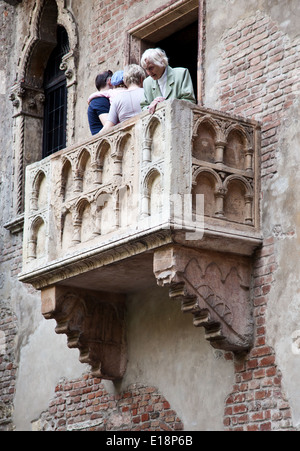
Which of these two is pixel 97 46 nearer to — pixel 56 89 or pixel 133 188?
pixel 56 89

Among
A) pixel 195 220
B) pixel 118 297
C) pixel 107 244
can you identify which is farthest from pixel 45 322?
pixel 195 220

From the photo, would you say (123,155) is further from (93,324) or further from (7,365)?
(7,365)

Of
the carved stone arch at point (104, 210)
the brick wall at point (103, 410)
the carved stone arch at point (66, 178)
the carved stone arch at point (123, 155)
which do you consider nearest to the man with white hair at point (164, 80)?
the carved stone arch at point (123, 155)

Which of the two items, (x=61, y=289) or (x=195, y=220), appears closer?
(x=195, y=220)

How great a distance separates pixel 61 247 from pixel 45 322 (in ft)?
7.03

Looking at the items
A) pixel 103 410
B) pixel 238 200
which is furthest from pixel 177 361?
pixel 238 200

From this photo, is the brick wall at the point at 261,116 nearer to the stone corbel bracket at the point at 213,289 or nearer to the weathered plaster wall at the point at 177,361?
the stone corbel bracket at the point at 213,289

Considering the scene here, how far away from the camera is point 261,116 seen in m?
10.3

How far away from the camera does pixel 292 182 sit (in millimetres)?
9789

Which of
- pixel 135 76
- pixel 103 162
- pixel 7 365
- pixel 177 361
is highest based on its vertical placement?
pixel 135 76

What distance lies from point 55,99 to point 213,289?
520 centimetres

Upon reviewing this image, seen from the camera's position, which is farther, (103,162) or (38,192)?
(38,192)
